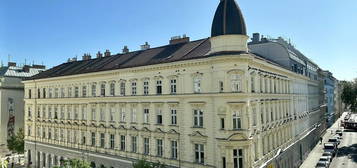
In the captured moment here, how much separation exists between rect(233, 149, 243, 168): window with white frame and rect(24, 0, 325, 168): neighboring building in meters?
0.09

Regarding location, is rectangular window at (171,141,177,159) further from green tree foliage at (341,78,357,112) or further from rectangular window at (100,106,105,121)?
green tree foliage at (341,78,357,112)

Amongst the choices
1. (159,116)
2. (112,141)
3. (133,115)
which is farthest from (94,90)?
(159,116)

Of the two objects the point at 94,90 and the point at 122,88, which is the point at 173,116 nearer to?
the point at 122,88

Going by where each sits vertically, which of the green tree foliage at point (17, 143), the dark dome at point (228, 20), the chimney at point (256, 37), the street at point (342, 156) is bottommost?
the street at point (342, 156)

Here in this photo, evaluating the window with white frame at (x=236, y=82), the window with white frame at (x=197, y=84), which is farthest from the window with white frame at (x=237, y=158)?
the window with white frame at (x=197, y=84)

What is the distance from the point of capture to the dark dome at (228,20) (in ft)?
96.4

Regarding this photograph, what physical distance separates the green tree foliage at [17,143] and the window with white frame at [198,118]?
44.5 meters

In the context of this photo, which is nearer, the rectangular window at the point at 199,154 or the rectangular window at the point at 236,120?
the rectangular window at the point at 236,120

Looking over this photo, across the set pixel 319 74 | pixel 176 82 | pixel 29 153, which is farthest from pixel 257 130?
pixel 319 74

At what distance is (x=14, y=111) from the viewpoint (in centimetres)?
6550

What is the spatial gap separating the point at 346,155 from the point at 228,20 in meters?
45.6

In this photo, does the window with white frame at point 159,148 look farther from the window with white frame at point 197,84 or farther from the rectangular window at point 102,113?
the rectangular window at point 102,113

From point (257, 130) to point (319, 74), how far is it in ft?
208

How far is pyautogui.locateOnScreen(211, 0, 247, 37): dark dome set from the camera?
2938cm
